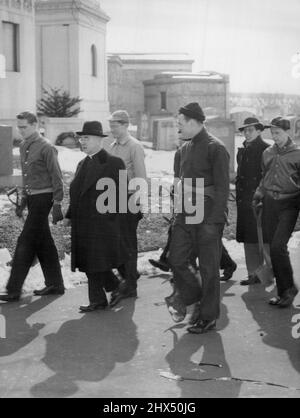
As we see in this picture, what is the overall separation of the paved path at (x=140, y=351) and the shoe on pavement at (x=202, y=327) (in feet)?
0.23

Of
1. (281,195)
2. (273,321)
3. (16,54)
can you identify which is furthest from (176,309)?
(16,54)

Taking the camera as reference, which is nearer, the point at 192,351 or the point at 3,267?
the point at 192,351

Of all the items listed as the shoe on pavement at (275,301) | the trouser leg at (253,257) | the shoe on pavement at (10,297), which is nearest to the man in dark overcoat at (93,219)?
the shoe on pavement at (10,297)

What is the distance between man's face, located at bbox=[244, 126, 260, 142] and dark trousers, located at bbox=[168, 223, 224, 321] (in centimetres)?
215

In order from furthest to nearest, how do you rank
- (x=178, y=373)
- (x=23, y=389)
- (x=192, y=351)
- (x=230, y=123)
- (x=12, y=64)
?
(x=12, y=64), (x=230, y=123), (x=192, y=351), (x=178, y=373), (x=23, y=389)

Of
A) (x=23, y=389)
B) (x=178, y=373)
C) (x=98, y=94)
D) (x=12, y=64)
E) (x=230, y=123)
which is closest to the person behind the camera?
(x=23, y=389)

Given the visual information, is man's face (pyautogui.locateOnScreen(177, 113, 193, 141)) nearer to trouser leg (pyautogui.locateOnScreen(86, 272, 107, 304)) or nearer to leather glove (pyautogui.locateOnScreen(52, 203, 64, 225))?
trouser leg (pyautogui.locateOnScreen(86, 272, 107, 304))

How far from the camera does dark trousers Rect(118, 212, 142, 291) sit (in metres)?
8.12

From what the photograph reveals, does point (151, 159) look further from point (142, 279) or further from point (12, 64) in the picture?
point (142, 279)

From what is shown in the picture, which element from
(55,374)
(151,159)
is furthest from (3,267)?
(151,159)

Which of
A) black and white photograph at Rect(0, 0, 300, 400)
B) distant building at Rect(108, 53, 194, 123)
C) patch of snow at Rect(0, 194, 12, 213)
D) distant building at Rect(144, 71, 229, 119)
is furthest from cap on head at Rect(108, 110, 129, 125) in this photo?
distant building at Rect(108, 53, 194, 123)

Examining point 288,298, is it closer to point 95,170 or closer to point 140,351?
point 140,351
